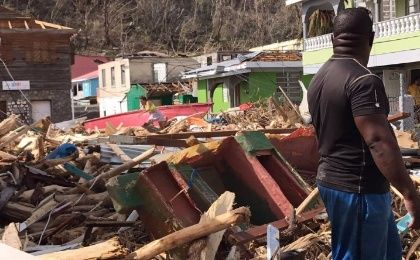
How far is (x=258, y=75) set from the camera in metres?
30.8

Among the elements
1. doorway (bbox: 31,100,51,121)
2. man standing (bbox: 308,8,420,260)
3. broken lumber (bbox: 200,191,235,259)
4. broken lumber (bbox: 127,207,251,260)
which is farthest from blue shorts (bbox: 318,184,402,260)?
doorway (bbox: 31,100,51,121)

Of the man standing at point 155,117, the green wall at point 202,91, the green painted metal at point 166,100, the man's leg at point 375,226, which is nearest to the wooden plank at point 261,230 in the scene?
the man's leg at point 375,226

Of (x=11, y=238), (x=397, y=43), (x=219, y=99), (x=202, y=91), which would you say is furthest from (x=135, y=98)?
(x=11, y=238)

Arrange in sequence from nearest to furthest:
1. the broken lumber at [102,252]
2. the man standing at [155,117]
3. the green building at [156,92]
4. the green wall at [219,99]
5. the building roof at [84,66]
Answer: the broken lumber at [102,252] → the man standing at [155,117] → the green wall at [219,99] → the green building at [156,92] → the building roof at [84,66]

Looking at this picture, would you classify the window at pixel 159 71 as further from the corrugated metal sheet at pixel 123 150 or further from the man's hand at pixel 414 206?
the man's hand at pixel 414 206

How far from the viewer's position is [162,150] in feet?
28.5

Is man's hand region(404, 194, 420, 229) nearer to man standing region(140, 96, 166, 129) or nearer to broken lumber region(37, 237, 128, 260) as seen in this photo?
broken lumber region(37, 237, 128, 260)

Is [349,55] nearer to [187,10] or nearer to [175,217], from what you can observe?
[175,217]

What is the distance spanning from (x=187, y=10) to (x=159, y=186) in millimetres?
68447

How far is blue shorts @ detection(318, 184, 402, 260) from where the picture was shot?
3.14 metres

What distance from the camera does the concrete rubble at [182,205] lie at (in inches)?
165

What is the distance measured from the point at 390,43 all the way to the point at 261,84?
11.1 meters

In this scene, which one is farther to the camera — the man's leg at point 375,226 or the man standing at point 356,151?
the man's leg at point 375,226

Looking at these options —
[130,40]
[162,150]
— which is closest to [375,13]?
[162,150]
